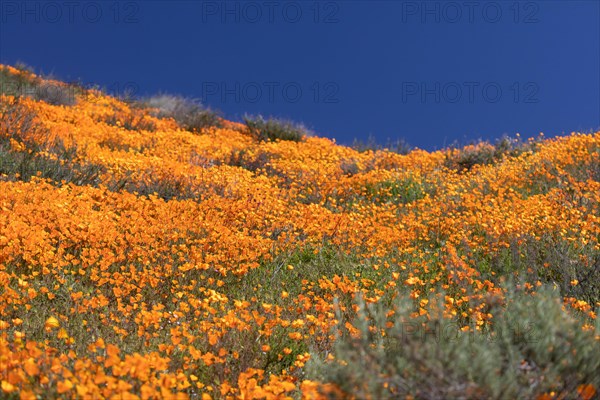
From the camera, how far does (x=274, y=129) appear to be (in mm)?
19703

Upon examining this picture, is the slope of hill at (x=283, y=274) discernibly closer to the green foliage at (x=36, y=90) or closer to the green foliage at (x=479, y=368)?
the green foliage at (x=479, y=368)

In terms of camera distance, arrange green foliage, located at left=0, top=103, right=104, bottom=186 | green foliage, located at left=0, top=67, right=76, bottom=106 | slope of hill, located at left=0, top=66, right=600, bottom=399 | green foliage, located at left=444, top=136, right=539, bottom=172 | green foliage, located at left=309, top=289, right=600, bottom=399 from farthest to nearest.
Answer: green foliage, located at left=0, top=67, right=76, bottom=106 < green foliage, located at left=444, top=136, right=539, bottom=172 < green foliage, located at left=0, top=103, right=104, bottom=186 < slope of hill, located at left=0, top=66, right=600, bottom=399 < green foliage, located at left=309, top=289, right=600, bottom=399

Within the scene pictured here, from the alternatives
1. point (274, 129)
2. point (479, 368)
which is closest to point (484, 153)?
point (274, 129)

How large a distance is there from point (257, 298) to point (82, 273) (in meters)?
1.71

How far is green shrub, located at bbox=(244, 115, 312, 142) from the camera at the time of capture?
19.5 meters

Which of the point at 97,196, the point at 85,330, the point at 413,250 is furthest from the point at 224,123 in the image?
the point at 85,330

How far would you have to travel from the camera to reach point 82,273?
17.7 feet

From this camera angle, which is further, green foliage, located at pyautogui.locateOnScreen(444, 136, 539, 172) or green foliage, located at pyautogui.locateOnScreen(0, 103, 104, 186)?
green foliage, located at pyautogui.locateOnScreen(444, 136, 539, 172)

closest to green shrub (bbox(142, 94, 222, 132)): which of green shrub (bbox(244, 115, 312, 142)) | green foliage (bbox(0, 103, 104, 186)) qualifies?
green shrub (bbox(244, 115, 312, 142))

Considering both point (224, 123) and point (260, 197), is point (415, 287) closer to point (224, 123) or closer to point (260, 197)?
point (260, 197)

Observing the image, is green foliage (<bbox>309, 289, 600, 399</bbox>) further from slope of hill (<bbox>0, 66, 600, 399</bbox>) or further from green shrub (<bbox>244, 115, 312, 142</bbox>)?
green shrub (<bbox>244, 115, 312, 142</bbox>)

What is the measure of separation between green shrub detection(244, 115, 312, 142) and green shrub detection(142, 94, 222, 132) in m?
1.46

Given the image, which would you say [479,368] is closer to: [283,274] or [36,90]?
[283,274]

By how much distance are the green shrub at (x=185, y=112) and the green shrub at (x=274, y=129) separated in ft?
4.77
